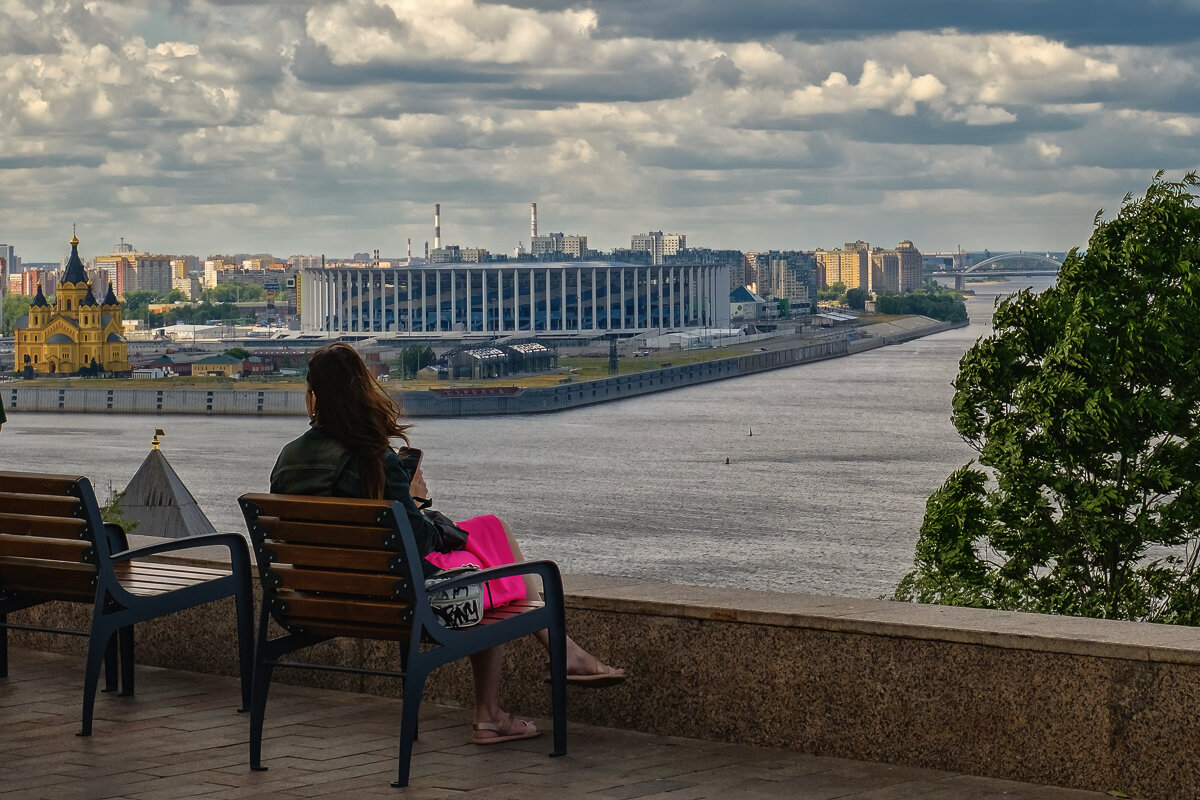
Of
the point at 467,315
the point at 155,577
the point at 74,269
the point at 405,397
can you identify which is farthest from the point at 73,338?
the point at 155,577

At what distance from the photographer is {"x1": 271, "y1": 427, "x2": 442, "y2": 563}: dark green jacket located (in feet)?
8.43

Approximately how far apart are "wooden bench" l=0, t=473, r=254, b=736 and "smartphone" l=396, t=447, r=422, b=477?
1.34 ft

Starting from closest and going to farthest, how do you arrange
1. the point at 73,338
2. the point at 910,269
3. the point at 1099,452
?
1. the point at 1099,452
2. the point at 73,338
3. the point at 910,269

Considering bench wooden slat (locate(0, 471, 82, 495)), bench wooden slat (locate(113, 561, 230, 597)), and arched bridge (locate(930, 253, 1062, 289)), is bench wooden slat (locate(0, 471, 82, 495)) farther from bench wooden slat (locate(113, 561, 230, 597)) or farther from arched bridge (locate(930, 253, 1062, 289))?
arched bridge (locate(930, 253, 1062, 289))

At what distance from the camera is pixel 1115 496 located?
43.7ft

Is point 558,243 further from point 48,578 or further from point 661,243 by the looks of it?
point 48,578

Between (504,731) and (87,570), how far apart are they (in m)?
0.83

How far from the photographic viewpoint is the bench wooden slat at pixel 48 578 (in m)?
2.94

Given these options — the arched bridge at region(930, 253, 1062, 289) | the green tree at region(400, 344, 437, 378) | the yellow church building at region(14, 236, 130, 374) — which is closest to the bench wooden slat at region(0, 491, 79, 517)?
the green tree at region(400, 344, 437, 378)

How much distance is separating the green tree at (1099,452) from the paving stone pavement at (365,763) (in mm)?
10449

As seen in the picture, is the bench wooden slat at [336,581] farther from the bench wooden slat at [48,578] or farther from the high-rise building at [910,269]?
the high-rise building at [910,269]

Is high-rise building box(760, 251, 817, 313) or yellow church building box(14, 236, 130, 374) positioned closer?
yellow church building box(14, 236, 130, 374)

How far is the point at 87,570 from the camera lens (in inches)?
115

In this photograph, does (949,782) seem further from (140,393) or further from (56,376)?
(56,376)
